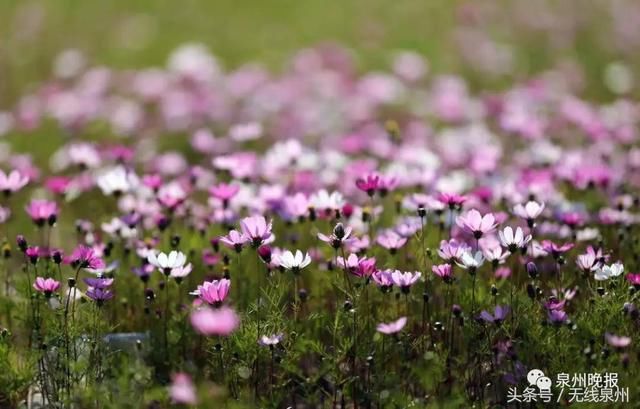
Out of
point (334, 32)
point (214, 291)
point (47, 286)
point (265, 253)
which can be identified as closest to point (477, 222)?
point (265, 253)

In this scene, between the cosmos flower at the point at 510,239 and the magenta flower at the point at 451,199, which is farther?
the magenta flower at the point at 451,199

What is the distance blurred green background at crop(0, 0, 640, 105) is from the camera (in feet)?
22.3

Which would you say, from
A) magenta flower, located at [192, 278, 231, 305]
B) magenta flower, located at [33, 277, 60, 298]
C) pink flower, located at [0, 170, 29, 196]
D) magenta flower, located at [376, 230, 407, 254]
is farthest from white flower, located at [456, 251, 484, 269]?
pink flower, located at [0, 170, 29, 196]

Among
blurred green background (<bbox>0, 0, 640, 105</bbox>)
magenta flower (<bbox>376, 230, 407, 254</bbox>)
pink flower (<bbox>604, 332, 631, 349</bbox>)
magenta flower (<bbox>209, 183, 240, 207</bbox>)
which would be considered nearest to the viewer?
pink flower (<bbox>604, 332, 631, 349</bbox>)

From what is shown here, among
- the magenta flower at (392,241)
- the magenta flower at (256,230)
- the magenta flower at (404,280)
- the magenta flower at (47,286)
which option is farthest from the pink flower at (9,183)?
the magenta flower at (404,280)

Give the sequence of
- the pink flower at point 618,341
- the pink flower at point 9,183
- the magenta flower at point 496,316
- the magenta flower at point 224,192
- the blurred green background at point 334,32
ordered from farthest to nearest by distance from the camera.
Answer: the blurred green background at point 334,32 < the magenta flower at point 224,192 < the pink flower at point 9,183 < the magenta flower at point 496,316 < the pink flower at point 618,341

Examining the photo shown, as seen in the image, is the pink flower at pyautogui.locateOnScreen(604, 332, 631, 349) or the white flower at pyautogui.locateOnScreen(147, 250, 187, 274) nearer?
the pink flower at pyautogui.locateOnScreen(604, 332, 631, 349)

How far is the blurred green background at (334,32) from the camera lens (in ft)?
22.3

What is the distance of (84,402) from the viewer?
225 centimetres

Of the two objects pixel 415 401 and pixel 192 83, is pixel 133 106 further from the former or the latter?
pixel 415 401

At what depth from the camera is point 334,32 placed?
782cm

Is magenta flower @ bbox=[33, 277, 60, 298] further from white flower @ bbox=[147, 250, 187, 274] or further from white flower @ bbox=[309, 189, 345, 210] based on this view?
white flower @ bbox=[309, 189, 345, 210]

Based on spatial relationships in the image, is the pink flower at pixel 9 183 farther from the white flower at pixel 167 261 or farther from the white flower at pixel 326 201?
the white flower at pixel 326 201

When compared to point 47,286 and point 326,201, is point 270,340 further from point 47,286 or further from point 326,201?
point 326,201
